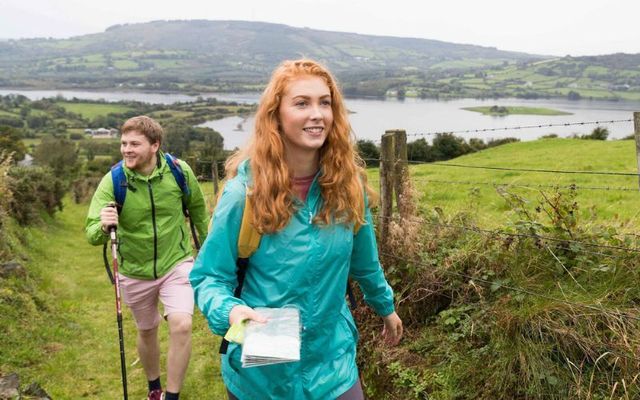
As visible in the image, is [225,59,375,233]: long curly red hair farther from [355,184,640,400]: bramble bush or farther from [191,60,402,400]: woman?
[355,184,640,400]: bramble bush

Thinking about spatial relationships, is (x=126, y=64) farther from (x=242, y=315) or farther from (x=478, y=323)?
(x=242, y=315)

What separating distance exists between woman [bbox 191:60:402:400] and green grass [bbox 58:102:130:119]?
93.0 meters

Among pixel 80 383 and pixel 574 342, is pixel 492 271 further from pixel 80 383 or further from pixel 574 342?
pixel 80 383

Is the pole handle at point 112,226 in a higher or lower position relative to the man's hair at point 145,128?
lower

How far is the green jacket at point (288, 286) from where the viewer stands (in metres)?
2.07

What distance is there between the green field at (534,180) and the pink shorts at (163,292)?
103 inches

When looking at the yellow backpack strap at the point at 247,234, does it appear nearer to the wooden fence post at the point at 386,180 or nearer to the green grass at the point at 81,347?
the green grass at the point at 81,347

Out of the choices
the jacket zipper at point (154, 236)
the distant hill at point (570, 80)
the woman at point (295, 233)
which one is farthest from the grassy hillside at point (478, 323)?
the distant hill at point (570, 80)

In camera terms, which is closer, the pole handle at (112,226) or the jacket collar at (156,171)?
the pole handle at (112,226)

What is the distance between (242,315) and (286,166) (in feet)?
1.96

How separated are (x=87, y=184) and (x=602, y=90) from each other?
77.0 m

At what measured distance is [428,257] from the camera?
5012 millimetres

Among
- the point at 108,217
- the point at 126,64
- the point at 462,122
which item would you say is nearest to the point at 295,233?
the point at 108,217

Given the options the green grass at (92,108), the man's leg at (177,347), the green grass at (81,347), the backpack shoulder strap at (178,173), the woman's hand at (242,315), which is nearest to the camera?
the woman's hand at (242,315)
